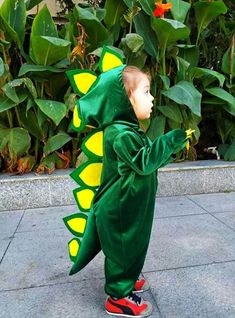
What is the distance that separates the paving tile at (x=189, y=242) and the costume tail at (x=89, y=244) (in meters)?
0.65

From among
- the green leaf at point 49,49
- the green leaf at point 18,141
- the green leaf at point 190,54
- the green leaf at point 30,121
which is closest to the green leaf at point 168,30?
the green leaf at point 190,54

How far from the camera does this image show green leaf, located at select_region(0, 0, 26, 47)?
3.85m

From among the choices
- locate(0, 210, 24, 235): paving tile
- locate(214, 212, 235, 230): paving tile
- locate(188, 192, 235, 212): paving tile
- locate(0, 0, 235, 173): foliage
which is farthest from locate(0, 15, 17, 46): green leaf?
locate(214, 212, 235, 230): paving tile

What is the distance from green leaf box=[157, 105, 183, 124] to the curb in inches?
22.4

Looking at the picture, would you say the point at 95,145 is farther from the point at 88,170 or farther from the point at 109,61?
the point at 109,61

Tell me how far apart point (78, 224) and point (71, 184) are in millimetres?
1876

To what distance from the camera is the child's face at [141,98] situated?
5.50 ft

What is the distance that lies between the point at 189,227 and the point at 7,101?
2.34 meters

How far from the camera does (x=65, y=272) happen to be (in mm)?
2428

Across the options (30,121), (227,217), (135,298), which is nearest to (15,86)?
(30,121)

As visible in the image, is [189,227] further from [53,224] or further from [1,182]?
[1,182]

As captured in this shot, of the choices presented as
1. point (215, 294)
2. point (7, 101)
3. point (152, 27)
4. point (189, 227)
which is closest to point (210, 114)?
point (152, 27)

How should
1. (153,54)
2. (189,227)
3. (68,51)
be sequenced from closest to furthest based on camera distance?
(189,227), (68,51), (153,54)

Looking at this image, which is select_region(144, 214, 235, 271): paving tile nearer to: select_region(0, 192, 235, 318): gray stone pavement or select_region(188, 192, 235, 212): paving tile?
select_region(0, 192, 235, 318): gray stone pavement
